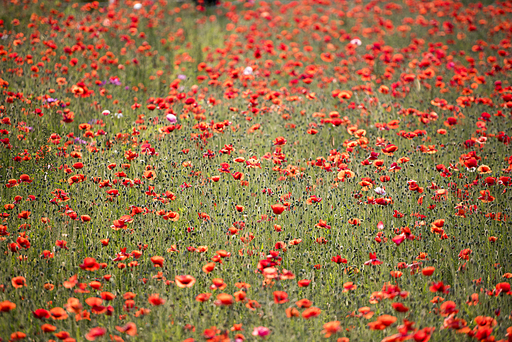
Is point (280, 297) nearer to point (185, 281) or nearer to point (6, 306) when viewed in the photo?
point (185, 281)

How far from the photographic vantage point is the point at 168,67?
23.6ft

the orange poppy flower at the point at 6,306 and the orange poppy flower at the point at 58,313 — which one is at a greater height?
the orange poppy flower at the point at 6,306

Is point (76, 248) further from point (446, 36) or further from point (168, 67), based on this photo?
point (446, 36)

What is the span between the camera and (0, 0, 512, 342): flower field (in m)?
2.57

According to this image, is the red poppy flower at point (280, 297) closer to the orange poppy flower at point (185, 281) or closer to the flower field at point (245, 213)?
the flower field at point (245, 213)

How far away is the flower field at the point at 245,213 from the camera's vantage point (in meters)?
2.57

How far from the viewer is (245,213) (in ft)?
12.2

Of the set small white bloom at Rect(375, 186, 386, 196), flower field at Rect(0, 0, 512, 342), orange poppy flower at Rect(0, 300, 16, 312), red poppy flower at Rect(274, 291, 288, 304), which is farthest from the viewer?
small white bloom at Rect(375, 186, 386, 196)

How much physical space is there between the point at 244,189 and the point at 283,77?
358 cm

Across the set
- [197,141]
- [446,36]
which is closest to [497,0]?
[446,36]

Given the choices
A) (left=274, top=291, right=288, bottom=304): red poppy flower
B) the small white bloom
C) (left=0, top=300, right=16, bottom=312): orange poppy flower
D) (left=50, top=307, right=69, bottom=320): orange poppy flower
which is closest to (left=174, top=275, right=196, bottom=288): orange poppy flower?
(left=274, top=291, right=288, bottom=304): red poppy flower

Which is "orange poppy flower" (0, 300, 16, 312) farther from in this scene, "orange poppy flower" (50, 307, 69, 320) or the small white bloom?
the small white bloom

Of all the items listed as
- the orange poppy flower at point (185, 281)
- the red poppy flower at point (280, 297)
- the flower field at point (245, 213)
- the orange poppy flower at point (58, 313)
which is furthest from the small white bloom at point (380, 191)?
the orange poppy flower at point (58, 313)

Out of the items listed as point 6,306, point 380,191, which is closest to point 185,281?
point 6,306
